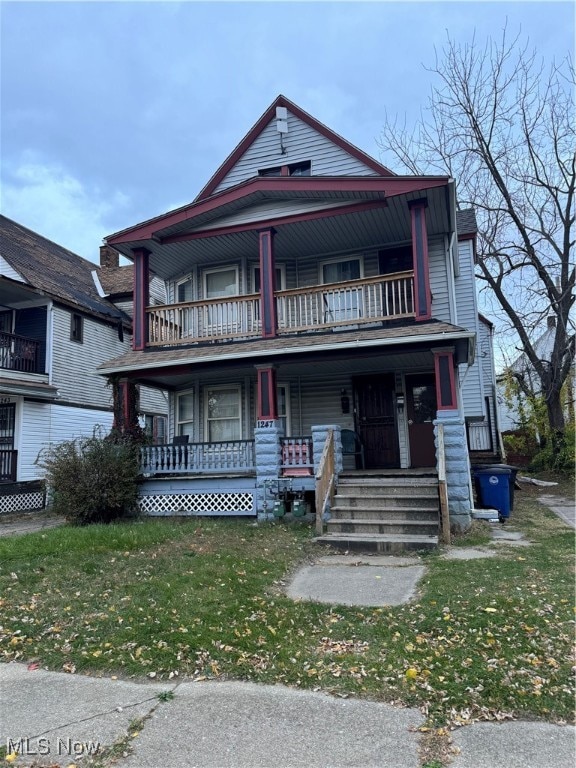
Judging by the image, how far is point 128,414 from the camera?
12.0 m

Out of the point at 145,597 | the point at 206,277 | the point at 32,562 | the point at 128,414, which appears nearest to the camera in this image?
the point at 145,597

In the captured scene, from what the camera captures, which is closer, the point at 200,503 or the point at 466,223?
the point at 200,503

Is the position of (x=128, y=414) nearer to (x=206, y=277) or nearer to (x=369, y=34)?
(x=206, y=277)

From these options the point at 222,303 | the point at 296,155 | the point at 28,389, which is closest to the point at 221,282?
the point at 222,303

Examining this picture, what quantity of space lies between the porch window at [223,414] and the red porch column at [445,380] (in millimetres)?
5414

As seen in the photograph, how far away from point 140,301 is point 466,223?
34.7ft

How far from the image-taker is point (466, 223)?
16375mm

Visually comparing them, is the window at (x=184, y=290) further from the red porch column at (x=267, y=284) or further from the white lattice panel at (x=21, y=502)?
the white lattice panel at (x=21, y=502)

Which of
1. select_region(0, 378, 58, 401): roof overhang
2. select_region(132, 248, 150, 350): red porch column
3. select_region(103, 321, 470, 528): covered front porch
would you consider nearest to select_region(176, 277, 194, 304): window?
select_region(132, 248, 150, 350): red porch column

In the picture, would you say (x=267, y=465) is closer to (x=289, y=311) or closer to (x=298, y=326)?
(x=298, y=326)

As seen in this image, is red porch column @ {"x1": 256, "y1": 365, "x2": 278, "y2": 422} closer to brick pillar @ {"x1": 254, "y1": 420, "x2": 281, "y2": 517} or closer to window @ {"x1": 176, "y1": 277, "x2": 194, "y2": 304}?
brick pillar @ {"x1": 254, "y1": 420, "x2": 281, "y2": 517}

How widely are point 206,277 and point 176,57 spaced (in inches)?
211

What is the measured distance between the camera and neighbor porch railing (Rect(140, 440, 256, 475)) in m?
11.0

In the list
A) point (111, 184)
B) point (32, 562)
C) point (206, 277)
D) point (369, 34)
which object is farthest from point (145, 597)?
point (111, 184)
